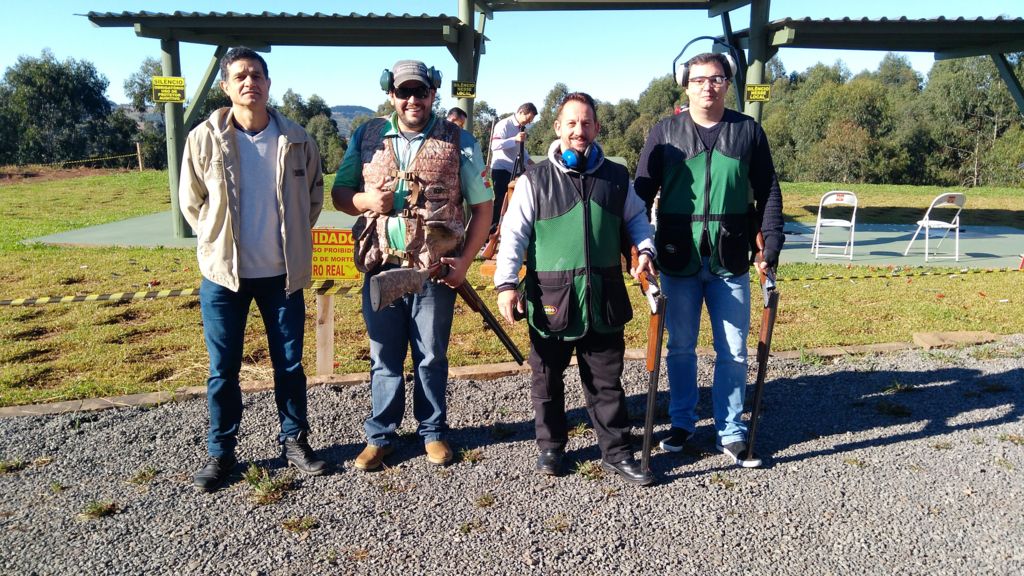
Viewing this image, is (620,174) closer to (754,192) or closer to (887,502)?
(754,192)

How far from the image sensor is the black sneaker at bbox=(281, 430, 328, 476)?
3551 millimetres

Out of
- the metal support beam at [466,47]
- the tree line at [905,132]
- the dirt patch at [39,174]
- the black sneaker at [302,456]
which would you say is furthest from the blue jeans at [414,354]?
the tree line at [905,132]

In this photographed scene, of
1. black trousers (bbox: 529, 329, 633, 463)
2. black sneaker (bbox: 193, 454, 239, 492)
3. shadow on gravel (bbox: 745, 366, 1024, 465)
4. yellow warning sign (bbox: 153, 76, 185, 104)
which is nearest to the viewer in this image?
black sneaker (bbox: 193, 454, 239, 492)

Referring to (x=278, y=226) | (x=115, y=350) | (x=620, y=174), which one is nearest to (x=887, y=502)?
(x=620, y=174)

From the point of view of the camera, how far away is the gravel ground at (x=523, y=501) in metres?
2.84

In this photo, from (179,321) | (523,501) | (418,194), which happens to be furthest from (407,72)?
(179,321)

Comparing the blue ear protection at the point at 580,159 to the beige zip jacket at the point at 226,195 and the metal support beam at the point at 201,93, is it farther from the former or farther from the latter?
the metal support beam at the point at 201,93

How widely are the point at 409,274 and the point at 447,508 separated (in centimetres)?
111

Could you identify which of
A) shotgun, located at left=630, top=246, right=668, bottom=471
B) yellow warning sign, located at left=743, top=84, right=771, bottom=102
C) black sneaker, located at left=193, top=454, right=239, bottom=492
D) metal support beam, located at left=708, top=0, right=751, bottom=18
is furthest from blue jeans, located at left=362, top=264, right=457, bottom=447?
metal support beam, located at left=708, top=0, right=751, bottom=18

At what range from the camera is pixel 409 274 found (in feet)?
10.5

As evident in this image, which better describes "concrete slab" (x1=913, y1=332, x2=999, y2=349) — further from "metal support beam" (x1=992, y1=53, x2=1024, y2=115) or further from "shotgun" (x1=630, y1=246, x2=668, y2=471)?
"metal support beam" (x1=992, y1=53, x2=1024, y2=115)

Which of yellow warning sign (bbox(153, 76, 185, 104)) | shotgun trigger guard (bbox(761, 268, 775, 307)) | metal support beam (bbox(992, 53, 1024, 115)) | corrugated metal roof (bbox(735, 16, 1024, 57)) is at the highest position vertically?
corrugated metal roof (bbox(735, 16, 1024, 57))

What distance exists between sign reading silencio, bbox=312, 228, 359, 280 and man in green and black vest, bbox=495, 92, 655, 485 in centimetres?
143

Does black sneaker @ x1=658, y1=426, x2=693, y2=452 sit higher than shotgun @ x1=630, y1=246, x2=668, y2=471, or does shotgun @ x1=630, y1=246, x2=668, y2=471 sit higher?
shotgun @ x1=630, y1=246, x2=668, y2=471
